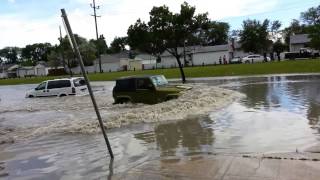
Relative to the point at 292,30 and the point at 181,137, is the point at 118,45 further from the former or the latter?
the point at 181,137

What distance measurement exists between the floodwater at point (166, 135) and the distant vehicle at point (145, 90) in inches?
22.7

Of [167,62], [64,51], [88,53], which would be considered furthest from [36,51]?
[167,62]

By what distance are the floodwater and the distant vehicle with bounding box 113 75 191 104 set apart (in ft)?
1.89

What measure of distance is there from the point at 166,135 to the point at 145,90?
8626 mm

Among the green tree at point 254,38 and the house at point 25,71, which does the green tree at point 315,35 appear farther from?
the house at point 25,71

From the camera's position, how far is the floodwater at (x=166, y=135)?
1044cm

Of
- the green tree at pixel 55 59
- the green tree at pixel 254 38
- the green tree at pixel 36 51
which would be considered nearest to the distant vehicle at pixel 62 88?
the green tree at pixel 254 38

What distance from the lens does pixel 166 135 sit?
44.6 ft

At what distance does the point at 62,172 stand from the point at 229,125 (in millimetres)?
6087

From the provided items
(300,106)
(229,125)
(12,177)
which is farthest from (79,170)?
(300,106)

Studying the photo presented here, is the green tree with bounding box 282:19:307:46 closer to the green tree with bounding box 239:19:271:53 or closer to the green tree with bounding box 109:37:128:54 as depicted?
the green tree with bounding box 239:19:271:53

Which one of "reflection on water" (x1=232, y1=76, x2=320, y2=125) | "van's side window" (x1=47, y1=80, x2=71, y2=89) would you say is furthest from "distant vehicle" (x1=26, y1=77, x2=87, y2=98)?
"reflection on water" (x1=232, y1=76, x2=320, y2=125)

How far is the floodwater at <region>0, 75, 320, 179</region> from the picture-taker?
34.2 ft

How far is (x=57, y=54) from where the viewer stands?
10469 centimetres
